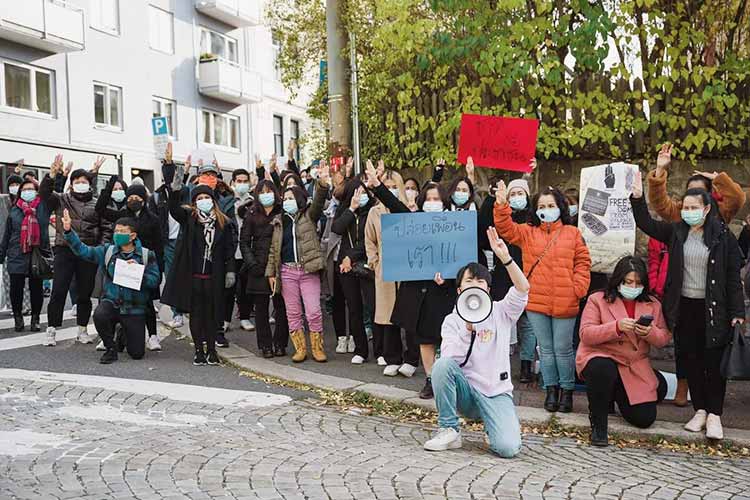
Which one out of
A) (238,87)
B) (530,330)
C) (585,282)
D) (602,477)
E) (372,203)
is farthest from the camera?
(238,87)

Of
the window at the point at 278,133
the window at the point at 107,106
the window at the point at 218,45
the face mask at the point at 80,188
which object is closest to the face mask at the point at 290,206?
the face mask at the point at 80,188

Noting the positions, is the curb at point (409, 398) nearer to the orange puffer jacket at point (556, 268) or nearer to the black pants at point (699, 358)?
the black pants at point (699, 358)

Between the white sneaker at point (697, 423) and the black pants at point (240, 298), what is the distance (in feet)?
17.3

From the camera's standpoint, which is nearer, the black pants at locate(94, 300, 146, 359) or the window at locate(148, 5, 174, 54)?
the black pants at locate(94, 300, 146, 359)

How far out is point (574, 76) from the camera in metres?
9.86

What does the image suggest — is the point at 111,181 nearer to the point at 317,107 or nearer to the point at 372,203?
the point at 372,203

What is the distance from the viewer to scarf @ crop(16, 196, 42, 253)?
10.8 metres

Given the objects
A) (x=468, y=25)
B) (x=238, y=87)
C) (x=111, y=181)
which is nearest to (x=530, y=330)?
(x=468, y=25)

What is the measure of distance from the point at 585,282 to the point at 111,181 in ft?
18.7

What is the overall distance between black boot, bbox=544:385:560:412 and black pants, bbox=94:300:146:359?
14.8 ft

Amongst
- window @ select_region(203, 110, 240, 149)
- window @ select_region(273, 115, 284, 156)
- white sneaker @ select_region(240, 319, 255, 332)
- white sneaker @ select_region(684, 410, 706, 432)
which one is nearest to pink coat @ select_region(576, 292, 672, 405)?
white sneaker @ select_region(684, 410, 706, 432)

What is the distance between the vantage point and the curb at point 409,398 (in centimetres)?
645

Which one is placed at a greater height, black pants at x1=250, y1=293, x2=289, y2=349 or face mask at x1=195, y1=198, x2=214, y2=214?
face mask at x1=195, y1=198, x2=214, y2=214

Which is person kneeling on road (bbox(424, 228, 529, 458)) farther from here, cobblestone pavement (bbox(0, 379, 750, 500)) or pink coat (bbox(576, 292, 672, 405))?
pink coat (bbox(576, 292, 672, 405))
